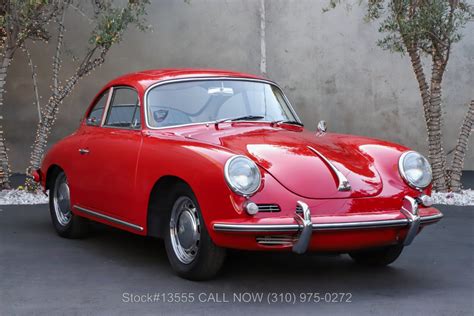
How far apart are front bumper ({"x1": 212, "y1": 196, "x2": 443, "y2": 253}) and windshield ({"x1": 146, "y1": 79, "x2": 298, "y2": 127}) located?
1366 mm

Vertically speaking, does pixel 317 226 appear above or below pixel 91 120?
below

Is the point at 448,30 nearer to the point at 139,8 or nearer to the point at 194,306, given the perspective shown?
the point at 139,8

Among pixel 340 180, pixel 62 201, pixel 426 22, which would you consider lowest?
pixel 62 201

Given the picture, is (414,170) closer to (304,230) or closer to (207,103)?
(304,230)

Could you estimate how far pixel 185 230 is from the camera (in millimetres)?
5270

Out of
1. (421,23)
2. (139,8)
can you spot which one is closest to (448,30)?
(421,23)

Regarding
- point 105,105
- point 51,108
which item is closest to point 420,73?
point 51,108

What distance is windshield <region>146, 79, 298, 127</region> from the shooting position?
600 centimetres

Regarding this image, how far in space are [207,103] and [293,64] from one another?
753cm

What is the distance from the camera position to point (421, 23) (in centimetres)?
945

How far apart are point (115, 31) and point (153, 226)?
4628 mm

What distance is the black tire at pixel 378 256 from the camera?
18.7 ft

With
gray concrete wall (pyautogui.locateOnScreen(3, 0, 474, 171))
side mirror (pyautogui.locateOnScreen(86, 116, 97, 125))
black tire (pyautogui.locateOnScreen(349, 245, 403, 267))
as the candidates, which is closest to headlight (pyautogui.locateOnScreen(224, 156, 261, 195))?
black tire (pyautogui.locateOnScreen(349, 245, 403, 267))

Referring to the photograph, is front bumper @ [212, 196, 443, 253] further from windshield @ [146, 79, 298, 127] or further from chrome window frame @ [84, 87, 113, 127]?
chrome window frame @ [84, 87, 113, 127]
